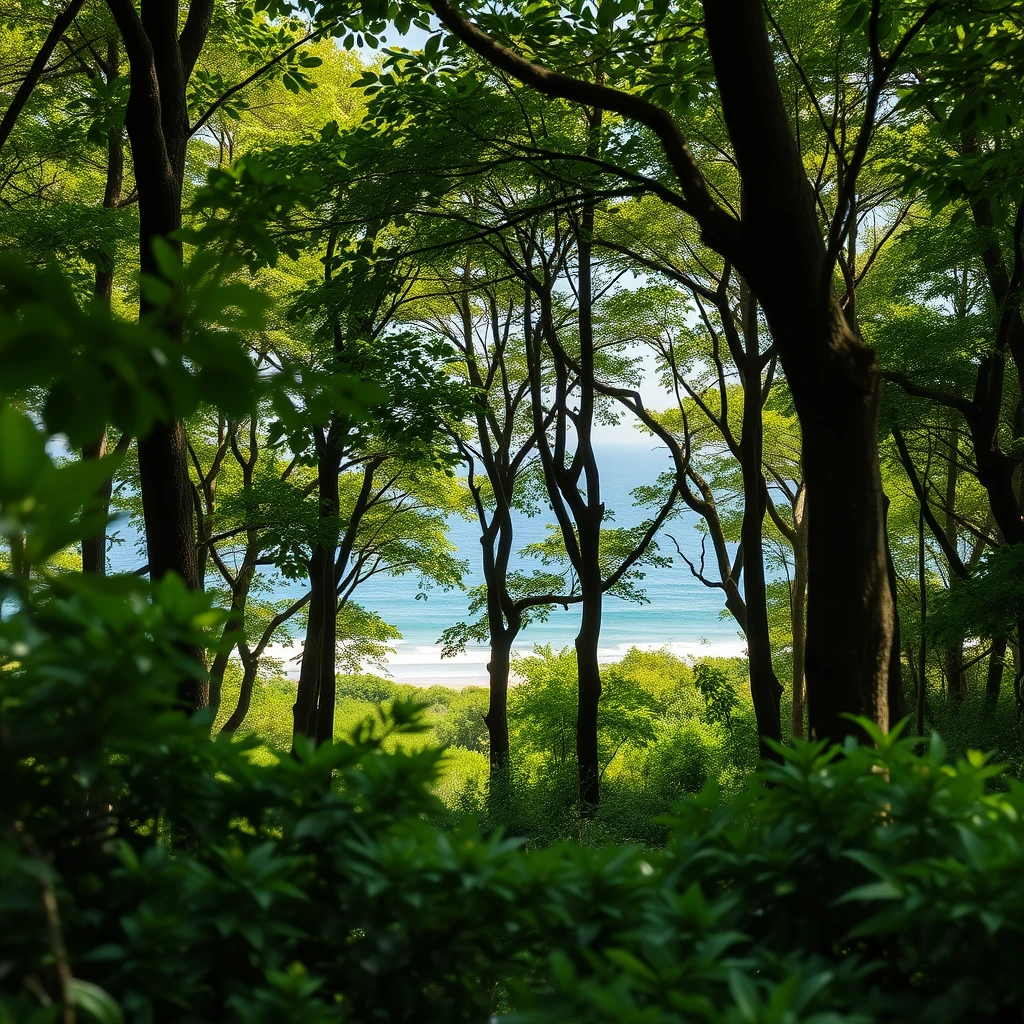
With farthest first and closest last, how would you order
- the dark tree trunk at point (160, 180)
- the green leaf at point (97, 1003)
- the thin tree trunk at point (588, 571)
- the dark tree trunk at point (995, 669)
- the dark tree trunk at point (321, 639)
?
1. the dark tree trunk at point (995, 669)
2. the dark tree trunk at point (321, 639)
3. the thin tree trunk at point (588, 571)
4. the dark tree trunk at point (160, 180)
5. the green leaf at point (97, 1003)

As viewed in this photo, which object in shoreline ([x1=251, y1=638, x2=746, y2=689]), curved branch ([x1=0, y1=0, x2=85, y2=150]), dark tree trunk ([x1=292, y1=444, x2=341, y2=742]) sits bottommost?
shoreline ([x1=251, y1=638, x2=746, y2=689])

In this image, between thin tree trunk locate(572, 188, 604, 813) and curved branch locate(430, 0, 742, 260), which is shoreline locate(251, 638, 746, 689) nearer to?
thin tree trunk locate(572, 188, 604, 813)

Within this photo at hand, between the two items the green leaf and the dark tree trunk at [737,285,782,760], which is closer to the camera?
the green leaf

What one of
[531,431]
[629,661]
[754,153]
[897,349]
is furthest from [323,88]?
[629,661]

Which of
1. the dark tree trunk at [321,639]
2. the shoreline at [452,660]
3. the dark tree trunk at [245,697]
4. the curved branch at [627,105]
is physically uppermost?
the curved branch at [627,105]

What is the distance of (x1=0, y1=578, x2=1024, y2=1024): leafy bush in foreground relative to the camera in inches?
49.0

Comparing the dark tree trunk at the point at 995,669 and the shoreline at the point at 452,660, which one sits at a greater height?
the dark tree trunk at the point at 995,669

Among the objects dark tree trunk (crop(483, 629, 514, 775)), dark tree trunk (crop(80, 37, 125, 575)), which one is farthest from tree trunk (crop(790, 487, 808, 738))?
dark tree trunk (crop(80, 37, 125, 575))

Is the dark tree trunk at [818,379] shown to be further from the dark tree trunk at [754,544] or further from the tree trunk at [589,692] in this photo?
the tree trunk at [589,692]

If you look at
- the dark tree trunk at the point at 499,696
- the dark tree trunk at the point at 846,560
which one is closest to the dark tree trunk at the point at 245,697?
the dark tree trunk at the point at 499,696

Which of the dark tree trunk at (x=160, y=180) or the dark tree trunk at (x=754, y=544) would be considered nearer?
the dark tree trunk at (x=160, y=180)

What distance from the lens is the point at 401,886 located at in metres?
1.50

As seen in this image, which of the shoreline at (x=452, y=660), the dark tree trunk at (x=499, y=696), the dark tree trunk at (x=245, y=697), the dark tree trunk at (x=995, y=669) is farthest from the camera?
the shoreline at (x=452, y=660)

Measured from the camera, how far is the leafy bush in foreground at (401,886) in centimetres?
124
